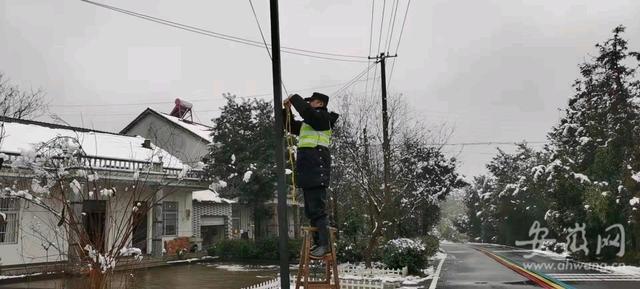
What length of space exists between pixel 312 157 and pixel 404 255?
8824 mm

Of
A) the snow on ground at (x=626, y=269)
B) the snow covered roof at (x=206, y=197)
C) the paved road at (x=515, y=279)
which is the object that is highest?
the snow covered roof at (x=206, y=197)

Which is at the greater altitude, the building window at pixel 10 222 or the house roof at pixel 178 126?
the house roof at pixel 178 126

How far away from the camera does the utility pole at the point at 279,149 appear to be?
444cm

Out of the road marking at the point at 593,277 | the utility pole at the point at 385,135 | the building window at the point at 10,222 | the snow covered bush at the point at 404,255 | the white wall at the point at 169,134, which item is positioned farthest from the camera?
the white wall at the point at 169,134

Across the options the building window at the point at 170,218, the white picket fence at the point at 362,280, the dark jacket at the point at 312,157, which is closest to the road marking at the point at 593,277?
the white picket fence at the point at 362,280

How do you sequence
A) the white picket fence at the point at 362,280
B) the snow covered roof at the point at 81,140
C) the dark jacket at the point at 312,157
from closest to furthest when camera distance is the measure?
the dark jacket at the point at 312,157
the white picket fence at the point at 362,280
the snow covered roof at the point at 81,140

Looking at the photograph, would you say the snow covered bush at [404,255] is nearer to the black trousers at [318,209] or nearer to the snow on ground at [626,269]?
the snow on ground at [626,269]

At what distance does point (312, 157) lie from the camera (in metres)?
4.92

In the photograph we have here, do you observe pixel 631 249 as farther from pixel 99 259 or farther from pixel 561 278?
pixel 99 259

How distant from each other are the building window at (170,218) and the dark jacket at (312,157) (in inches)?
688

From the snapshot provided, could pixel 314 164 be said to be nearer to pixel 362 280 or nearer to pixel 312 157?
pixel 312 157

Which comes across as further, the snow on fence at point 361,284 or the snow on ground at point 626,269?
the snow on ground at point 626,269

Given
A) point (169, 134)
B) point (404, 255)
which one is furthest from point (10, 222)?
point (404, 255)

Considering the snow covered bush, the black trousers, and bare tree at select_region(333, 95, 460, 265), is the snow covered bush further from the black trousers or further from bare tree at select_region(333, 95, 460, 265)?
the black trousers
